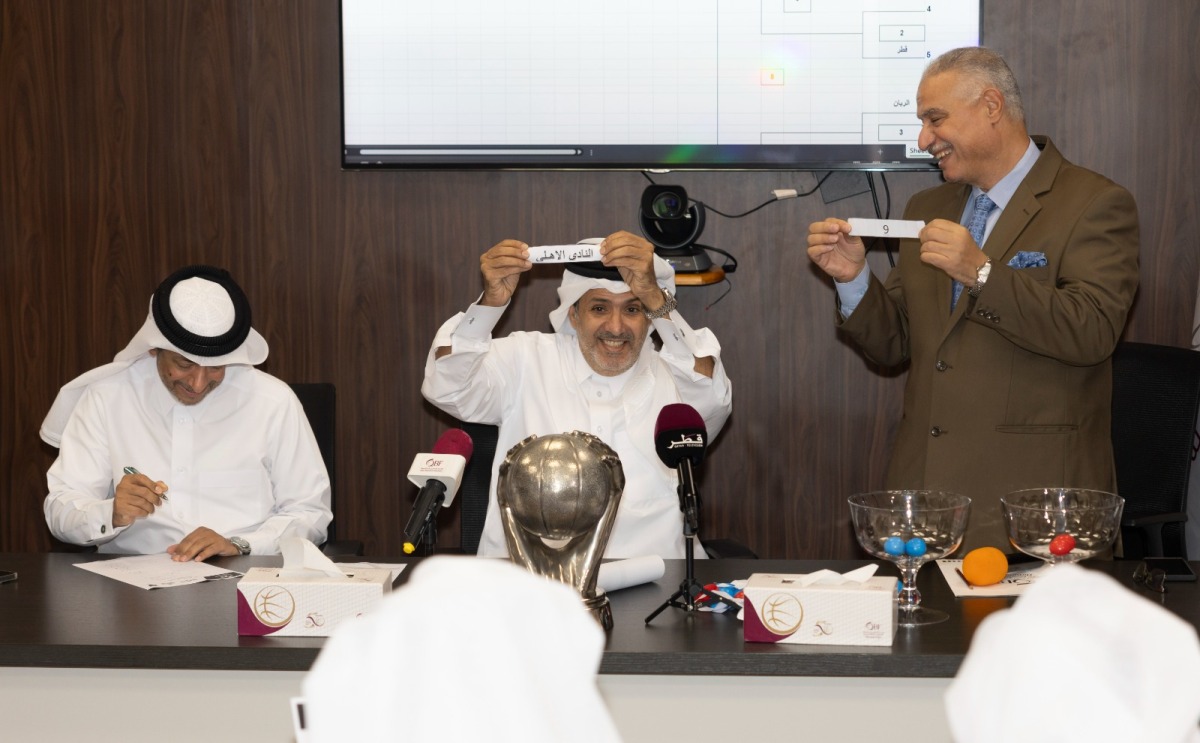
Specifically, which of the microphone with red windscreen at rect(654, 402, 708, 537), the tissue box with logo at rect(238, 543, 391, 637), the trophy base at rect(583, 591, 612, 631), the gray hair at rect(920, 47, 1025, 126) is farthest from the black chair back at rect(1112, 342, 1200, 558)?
the tissue box with logo at rect(238, 543, 391, 637)

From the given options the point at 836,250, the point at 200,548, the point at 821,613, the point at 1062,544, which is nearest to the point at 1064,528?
the point at 1062,544

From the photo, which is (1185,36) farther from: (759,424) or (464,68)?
(464,68)

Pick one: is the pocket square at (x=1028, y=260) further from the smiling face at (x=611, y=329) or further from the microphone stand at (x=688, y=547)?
the microphone stand at (x=688, y=547)

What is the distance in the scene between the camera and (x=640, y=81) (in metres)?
4.48

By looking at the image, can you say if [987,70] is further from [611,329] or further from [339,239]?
[339,239]

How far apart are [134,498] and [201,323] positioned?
0.56 meters

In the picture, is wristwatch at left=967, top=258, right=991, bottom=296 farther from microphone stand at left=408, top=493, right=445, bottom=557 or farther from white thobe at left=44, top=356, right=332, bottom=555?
white thobe at left=44, top=356, right=332, bottom=555

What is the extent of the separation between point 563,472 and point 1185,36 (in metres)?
3.20

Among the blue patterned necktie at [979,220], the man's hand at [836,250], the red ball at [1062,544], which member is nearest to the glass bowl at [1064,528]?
the red ball at [1062,544]

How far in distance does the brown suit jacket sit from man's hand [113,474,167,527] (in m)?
2.00

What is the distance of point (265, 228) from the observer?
4.66 metres

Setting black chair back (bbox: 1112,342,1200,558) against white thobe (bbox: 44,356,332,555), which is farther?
black chair back (bbox: 1112,342,1200,558)

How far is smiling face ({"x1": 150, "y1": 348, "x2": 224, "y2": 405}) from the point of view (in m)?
3.55

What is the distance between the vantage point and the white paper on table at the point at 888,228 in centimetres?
333
